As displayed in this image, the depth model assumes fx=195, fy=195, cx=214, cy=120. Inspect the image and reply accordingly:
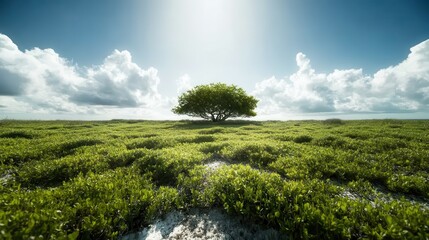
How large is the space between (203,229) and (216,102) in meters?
49.7

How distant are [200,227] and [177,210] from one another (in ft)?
3.72

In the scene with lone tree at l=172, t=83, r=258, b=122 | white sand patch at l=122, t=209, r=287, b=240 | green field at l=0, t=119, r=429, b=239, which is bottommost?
white sand patch at l=122, t=209, r=287, b=240

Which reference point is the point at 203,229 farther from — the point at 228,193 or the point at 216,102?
the point at 216,102

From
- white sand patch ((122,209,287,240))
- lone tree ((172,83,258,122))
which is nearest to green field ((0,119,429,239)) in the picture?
white sand patch ((122,209,287,240))

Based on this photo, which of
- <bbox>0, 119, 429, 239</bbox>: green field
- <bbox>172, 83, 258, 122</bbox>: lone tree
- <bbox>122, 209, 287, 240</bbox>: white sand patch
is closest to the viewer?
<bbox>0, 119, 429, 239</bbox>: green field

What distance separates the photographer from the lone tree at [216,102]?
54562mm

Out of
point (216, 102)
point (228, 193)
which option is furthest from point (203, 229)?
point (216, 102)

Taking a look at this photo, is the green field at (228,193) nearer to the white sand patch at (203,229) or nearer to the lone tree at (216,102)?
the white sand patch at (203,229)

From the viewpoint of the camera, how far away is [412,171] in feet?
33.3

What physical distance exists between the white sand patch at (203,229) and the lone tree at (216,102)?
4846 centimetres

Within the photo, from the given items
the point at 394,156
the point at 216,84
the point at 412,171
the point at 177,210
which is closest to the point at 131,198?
the point at 177,210

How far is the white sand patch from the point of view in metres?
5.39

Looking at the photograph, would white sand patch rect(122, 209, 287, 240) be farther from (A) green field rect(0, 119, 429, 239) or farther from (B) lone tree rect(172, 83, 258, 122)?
(B) lone tree rect(172, 83, 258, 122)

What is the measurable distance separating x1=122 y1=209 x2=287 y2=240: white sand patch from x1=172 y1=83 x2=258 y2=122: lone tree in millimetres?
48463
